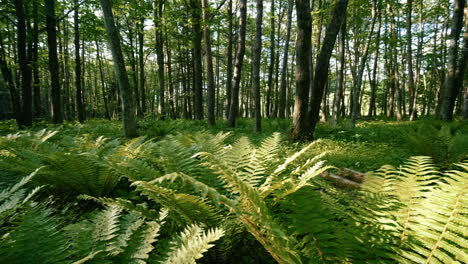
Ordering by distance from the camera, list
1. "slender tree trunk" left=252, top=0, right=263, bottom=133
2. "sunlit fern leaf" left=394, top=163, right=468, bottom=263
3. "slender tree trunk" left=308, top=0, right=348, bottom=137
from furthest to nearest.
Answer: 1. "slender tree trunk" left=252, top=0, right=263, bottom=133
2. "slender tree trunk" left=308, top=0, right=348, bottom=137
3. "sunlit fern leaf" left=394, top=163, right=468, bottom=263

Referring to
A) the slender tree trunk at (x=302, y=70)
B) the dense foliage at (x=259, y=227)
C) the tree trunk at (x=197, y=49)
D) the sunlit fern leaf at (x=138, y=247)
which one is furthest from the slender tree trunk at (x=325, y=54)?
the tree trunk at (x=197, y=49)

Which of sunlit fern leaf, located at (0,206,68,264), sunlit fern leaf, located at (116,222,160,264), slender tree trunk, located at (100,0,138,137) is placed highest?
slender tree trunk, located at (100,0,138,137)

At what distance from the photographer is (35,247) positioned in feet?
3.65

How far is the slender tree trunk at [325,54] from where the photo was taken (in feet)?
17.3

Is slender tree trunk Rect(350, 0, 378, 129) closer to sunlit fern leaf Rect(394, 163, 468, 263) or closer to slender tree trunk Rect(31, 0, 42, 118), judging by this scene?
sunlit fern leaf Rect(394, 163, 468, 263)

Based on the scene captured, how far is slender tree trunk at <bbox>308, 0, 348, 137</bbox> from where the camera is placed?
529cm

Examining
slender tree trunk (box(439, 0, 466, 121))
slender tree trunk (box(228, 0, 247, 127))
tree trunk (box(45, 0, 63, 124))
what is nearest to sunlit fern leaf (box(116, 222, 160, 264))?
slender tree trunk (box(228, 0, 247, 127))

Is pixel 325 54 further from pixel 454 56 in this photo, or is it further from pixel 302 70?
pixel 454 56

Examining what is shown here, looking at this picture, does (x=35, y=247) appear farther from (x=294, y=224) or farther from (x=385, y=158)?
(x=385, y=158)

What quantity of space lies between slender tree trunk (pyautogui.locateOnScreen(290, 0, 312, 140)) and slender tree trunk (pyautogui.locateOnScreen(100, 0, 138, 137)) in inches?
164

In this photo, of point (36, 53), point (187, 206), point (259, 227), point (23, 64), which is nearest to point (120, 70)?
point (187, 206)

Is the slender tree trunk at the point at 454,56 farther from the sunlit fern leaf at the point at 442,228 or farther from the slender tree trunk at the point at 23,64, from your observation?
the slender tree trunk at the point at 23,64

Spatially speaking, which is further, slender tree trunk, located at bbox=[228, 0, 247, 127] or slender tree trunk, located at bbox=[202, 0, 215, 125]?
slender tree trunk, located at bbox=[202, 0, 215, 125]

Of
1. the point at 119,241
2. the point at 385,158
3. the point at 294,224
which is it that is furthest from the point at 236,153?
the point at 385,158
